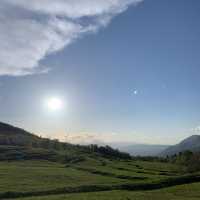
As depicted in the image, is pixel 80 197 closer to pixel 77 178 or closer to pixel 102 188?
pixel 102 188

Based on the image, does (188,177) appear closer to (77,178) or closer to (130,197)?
(77,178)

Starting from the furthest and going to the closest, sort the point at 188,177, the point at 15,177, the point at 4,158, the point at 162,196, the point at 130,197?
1. the point at 4,158
2. the point at 188,177
3. the point at 15,177
4. the point at 162,196
5. the point at 130,197

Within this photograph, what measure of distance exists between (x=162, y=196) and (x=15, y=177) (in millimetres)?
33247

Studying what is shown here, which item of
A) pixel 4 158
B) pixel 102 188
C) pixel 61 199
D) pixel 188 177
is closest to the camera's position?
pixel 61 199

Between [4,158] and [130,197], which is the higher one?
[4,158]

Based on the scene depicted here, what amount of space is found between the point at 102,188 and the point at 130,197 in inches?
506

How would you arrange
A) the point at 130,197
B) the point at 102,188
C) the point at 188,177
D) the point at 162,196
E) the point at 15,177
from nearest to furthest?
the point at 130,197
the point at 162,196
the point at 102,188
the point at 15,177
the point at 188,177

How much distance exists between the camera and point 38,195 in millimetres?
56719

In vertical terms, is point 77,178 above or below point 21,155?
below

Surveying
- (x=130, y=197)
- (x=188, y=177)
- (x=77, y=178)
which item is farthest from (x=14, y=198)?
(x=188, y=177)

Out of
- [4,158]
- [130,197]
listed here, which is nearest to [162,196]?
[130,197]

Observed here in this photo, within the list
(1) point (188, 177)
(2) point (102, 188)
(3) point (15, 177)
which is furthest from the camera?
(1) point (188, 177)

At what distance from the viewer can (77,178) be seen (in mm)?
79062

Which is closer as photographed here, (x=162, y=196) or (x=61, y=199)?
(x=61, y=199)
